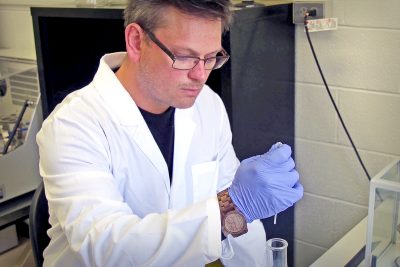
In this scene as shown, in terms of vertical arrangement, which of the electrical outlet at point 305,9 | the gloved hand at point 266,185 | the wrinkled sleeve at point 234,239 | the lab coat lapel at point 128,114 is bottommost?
the wrinkled sleeve at point 234,239

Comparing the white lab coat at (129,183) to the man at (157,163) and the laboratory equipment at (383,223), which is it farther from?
the laboratory equipment at (383,223)

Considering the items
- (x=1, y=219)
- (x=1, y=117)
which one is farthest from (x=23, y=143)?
(x=1, y=219)

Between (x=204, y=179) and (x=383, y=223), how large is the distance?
487 mm

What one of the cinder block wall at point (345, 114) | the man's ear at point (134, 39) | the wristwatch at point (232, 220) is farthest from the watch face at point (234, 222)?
the cinder block wall at point (345, 114)

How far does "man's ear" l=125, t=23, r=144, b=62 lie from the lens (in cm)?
129

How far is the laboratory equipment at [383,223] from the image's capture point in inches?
47.5

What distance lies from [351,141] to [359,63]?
0.86 feet

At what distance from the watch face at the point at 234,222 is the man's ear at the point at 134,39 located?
47 cm

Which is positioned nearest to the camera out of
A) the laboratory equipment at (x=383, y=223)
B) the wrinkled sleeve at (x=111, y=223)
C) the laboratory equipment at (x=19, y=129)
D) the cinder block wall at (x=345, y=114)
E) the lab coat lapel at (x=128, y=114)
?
the wrinkled sleeve at (x=111, y=223)

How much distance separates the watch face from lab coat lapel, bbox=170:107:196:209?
325mm

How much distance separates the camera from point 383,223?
127cm

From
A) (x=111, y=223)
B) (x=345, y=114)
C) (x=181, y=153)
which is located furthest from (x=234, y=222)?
(x=345, y=114)

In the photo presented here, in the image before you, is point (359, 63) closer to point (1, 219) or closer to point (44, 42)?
point (44, 42)

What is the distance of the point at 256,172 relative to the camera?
1.08 meters
